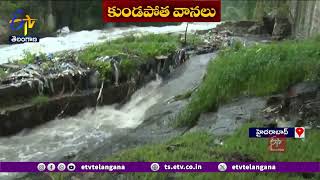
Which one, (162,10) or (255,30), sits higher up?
(162,10)

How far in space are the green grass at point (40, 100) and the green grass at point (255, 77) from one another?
3939 mm

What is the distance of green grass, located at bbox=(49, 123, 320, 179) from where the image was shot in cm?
717

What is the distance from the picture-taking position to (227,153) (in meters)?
8.00

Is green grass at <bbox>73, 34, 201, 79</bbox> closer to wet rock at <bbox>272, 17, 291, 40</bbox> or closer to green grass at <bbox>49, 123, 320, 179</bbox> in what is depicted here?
green grass at <bbox>49, 123, 320, 179</bbox>

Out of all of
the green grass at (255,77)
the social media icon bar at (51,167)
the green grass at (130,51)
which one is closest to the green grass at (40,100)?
the green grass at (130,51)

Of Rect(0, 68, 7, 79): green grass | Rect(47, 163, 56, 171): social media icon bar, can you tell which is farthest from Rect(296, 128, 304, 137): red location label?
Rect(0, 68, 7, 79): green grass

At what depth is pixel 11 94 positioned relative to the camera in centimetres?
1256

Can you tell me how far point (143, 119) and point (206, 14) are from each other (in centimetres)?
593

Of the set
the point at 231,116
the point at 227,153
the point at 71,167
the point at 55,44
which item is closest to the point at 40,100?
the point at 231,116

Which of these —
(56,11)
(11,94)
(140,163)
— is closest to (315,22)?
(11,94)

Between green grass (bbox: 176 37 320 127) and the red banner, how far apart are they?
12.7ft

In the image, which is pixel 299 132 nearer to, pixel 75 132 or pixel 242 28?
pixel 75 132

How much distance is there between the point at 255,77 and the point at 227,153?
3.32 m

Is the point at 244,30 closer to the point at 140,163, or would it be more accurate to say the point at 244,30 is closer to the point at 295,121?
the point at 295,121
